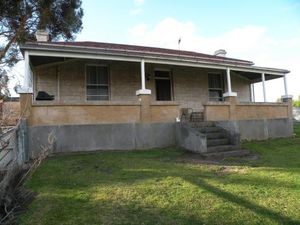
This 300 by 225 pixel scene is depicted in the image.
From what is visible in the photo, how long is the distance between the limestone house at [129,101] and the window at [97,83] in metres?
0.04

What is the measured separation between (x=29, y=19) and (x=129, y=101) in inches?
335

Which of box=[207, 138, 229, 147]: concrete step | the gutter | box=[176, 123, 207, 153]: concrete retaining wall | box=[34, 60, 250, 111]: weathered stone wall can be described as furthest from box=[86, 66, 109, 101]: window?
box=[207, 138, 229, 147]: concrete step

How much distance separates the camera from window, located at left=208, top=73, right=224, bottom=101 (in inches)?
676

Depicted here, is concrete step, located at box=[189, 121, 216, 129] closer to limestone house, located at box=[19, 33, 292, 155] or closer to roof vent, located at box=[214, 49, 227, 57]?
limestone house, located at box=[19, 33, 292, 155]

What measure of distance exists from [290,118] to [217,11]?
7.17m

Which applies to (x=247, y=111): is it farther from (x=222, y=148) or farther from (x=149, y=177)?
(x=149, y=177)

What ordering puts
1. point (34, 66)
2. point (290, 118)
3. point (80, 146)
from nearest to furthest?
point (80, 146), point (34, 66), point (290, 118)

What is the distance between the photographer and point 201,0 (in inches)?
476

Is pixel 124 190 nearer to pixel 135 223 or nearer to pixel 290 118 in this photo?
pixel 135 223

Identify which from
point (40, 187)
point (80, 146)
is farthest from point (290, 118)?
point (40, 187)

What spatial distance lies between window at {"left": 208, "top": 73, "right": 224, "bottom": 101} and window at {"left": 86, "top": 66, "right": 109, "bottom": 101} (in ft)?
18.2

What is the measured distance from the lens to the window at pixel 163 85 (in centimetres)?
1581

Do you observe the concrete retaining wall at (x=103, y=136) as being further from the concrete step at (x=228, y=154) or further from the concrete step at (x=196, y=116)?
the concrete step at (x=196, y=116)

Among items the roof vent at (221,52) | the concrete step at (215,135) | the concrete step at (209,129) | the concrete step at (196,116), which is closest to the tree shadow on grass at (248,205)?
the concrete step at (215,135)
